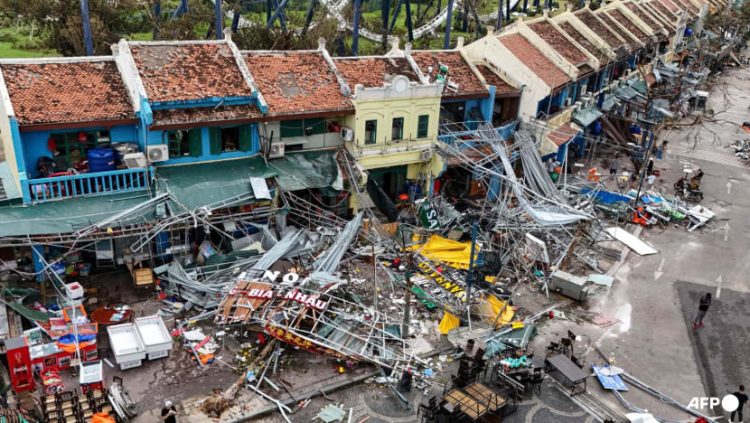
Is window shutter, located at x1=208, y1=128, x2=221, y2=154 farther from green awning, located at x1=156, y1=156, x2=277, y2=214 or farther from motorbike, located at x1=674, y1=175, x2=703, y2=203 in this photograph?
motorbike, located at x1=674, y1=175, x2=703, y2=203

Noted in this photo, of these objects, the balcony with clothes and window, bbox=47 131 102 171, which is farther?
window, bbox=47 131 102 171

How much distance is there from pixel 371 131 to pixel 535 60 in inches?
567

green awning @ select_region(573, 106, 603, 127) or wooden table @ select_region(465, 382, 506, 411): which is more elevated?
green awning @ select_region(573, 106, 603, 127)

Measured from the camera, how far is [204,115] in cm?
2622

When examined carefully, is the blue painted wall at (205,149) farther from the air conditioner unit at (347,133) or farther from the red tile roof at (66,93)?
the air conditioner unit at (347,133)

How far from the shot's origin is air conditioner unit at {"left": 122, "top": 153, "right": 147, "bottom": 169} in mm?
25078

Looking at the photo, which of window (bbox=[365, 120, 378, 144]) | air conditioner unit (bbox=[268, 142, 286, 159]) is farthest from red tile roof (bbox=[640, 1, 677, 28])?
air conditioner unit (bbox=[268, 142, 286, 159])

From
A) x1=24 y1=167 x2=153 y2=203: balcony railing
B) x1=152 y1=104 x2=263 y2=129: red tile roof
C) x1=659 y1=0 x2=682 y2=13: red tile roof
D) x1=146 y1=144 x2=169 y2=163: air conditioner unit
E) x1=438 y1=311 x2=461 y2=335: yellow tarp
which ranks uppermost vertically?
x1=659 y1=0 x2=682 y2=13: red tile roof

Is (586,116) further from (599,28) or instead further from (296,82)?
(296,82)

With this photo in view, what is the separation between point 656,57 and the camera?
6272 cm

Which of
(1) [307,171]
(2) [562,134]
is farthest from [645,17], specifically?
(1) [307,171]

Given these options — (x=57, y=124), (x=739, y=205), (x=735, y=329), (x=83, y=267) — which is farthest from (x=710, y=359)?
(x=57, y=124)

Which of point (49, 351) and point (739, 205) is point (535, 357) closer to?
point (49, 351)

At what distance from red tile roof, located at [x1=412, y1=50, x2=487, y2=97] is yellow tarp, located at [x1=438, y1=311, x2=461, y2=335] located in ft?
45.4
